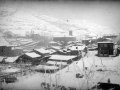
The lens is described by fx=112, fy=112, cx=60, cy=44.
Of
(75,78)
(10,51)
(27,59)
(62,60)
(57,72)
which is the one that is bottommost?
(75,78)

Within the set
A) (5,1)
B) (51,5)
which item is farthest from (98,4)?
(5,1)

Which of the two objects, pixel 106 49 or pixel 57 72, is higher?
pixel 106 49

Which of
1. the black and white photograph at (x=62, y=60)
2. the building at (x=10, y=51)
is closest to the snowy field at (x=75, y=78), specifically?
the black and white photograph at (x=62, y=60)

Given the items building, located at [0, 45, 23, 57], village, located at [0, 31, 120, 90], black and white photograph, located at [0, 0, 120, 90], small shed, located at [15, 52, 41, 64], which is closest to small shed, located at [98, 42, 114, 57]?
village, located at [0, 31, 120, 90]

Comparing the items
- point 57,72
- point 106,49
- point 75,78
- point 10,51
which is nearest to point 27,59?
point 10,51

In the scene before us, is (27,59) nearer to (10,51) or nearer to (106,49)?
(10,51)

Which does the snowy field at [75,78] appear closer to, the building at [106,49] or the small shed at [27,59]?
the small shed at [27,59]

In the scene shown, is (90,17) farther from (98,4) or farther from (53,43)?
(53,43)

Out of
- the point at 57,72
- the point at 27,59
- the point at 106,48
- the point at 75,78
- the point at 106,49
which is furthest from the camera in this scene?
the point at 106,48

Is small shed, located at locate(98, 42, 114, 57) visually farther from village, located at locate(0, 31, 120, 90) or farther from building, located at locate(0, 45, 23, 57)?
building, located at locate(0, 45, 23, 57)
